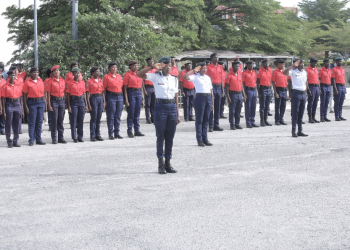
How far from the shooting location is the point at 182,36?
2633 cm

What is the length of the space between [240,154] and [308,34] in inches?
1527

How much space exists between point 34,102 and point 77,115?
1060mm

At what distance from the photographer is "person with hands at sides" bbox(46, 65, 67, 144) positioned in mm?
12477

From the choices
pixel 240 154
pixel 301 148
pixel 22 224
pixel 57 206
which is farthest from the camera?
pixel 301 148

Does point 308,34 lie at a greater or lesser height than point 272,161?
greater

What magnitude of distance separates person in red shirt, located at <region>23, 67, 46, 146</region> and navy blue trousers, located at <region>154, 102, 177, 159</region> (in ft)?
14.8

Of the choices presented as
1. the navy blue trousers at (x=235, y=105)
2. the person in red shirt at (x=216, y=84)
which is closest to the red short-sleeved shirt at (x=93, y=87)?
the person in red shirt at (x=216, y=84)

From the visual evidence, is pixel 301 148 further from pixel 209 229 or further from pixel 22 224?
pixel 22 224

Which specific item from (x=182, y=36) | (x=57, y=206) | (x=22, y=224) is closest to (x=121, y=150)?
(x=57, y=206)

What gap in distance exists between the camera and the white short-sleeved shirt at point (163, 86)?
8898mm

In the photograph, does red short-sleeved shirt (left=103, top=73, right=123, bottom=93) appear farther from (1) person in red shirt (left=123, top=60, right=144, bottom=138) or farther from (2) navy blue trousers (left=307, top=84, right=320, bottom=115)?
(2) navy blue trousers (left=307, top=84, right=320, bottom=115)

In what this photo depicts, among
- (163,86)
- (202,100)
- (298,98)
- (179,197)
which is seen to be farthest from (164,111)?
(298,98)

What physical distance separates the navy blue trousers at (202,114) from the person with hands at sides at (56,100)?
3.20 metres

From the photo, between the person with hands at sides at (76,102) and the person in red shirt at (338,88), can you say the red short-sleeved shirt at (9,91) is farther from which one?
the person in red shirt at (338,88)
